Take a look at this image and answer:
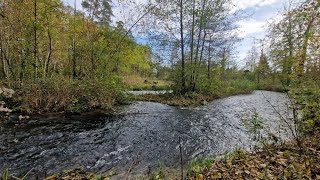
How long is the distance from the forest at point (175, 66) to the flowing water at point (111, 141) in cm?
43

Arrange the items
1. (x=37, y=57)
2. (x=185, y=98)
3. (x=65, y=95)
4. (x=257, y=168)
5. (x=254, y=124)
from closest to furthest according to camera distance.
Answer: (x=257, y=168), (x=254, y=124), (x=65, y=95), (x=37, y=57), (x=185, y=98)

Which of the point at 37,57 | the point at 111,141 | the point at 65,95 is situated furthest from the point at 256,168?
the point at 37,57

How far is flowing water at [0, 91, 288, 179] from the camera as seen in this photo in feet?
12.4

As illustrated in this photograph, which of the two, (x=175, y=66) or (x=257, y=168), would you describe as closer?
(x=257, y=168)

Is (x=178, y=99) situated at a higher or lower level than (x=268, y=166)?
higher

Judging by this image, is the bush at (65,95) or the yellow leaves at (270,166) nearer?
the yellow leaves at (270,166)

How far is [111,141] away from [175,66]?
9.03 metres

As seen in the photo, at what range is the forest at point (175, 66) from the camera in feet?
11.3

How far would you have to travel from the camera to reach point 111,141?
516 cm

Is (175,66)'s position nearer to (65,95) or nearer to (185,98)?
Answer: (185,98)

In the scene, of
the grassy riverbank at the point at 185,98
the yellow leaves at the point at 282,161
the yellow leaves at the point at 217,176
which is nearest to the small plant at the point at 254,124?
the yellow leaves at the point at 282,161

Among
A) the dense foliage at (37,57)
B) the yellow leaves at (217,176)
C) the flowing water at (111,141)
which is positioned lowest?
the flowing water at (111,141)

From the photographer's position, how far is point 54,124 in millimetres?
6461

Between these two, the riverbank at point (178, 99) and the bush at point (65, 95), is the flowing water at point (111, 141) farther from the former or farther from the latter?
the riverbank at point (178, 99)
